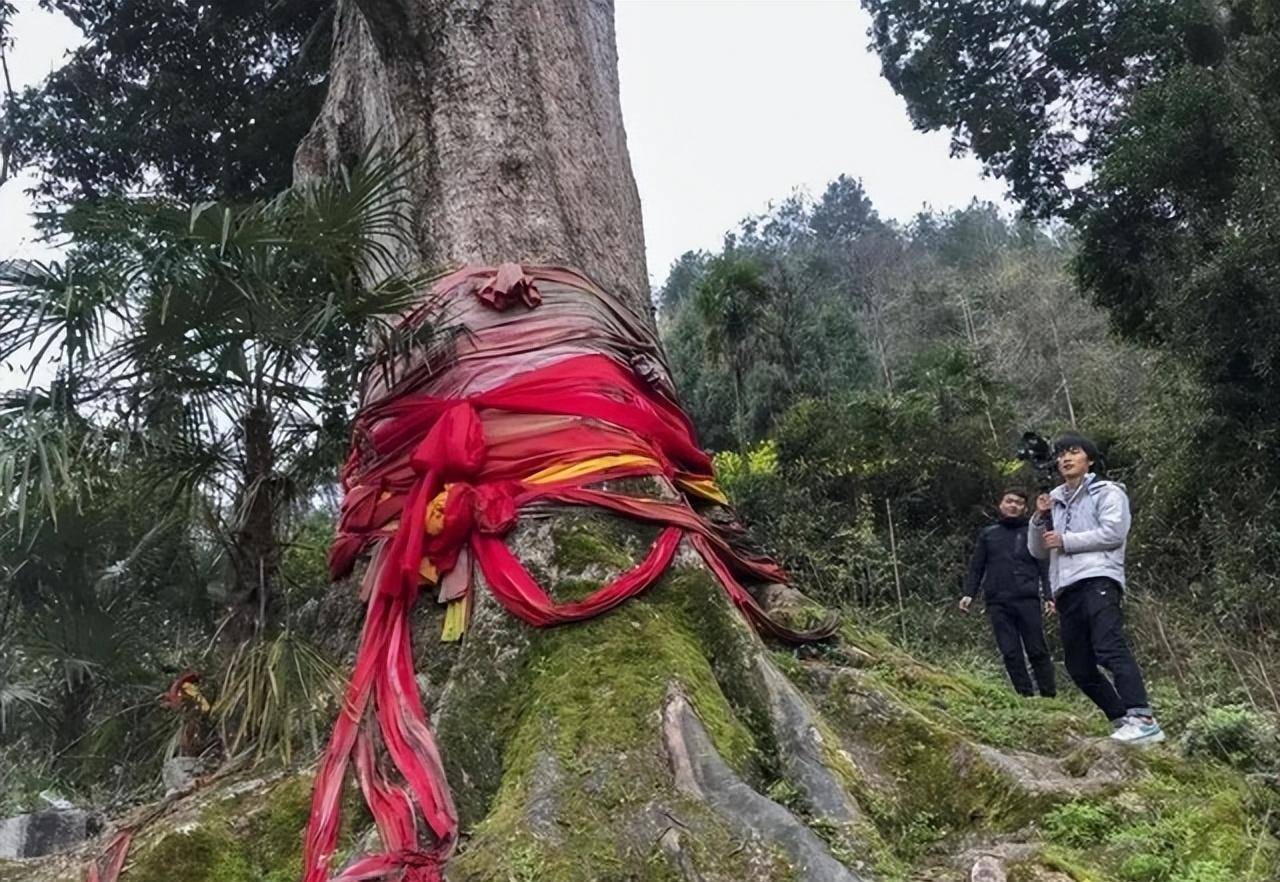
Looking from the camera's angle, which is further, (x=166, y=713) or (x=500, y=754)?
(x=166, y=713)

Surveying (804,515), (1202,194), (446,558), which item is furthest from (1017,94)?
→ (446,558)

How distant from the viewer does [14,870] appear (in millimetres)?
3201

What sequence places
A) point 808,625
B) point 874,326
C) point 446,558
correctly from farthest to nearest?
point 874,326 → point 808,625 → point 446,558

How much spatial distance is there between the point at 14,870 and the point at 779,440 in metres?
9.78

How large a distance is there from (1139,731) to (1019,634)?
121 inches

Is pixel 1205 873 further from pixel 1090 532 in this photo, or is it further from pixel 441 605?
pixel 441 605

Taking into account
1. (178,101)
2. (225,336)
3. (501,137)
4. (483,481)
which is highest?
(178,101)

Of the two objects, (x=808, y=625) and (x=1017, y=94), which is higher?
(x=1017, y=94)

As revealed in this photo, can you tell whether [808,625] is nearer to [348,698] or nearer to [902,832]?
[902,832]

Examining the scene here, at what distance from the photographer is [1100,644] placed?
3982 millimetres

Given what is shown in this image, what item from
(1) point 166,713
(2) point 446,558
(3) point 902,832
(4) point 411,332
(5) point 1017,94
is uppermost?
(5) point 1017,94

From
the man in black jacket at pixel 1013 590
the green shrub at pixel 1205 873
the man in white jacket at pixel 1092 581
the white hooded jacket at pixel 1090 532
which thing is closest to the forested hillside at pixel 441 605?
the green shrub at pixel 1205 873

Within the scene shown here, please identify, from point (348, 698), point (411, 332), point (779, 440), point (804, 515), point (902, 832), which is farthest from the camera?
point (779, 440)

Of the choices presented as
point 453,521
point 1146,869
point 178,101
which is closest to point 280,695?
point 453,521
